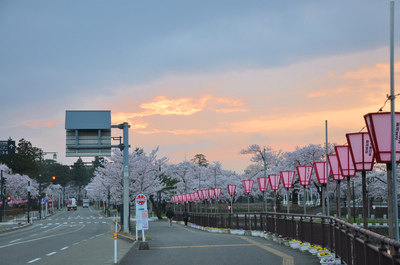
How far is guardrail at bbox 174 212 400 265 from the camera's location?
7.38m

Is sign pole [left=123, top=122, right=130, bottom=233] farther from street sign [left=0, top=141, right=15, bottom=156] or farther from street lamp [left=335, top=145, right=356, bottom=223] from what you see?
street lamp [left=335, top=145, right=356, bottom=223]

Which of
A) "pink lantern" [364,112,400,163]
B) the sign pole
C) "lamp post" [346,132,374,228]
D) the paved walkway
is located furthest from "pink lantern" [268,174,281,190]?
"pink lantern" [364,112,400,163]

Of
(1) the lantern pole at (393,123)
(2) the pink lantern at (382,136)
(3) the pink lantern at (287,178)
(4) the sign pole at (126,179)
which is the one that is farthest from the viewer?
(4) the sign pole at (126,179)

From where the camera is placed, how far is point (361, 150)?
43.5 feet

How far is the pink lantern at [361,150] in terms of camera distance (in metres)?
13.1

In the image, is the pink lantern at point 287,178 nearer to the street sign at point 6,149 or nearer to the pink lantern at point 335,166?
the pink lantern at point 335,166

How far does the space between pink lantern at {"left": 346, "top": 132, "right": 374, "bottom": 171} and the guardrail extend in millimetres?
1664

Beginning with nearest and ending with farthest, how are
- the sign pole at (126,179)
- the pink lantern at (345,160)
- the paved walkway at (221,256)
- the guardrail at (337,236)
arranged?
1. the guardrail at (337,236)
2. the paved walkway at (221,256)
3. the pink lantern at (345,160)
4. the sign pole at (126,179)

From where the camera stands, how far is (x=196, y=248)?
20875mm

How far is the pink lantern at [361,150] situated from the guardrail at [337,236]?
1664 mm

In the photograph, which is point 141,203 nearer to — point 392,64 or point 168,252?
point 168,252

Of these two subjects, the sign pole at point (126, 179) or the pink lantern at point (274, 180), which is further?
the pink lantern at point (274, 180)

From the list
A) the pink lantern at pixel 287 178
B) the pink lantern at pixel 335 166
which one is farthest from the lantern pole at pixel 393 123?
the pink lantern at pixel 287 178

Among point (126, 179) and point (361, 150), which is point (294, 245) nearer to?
point (361, 150)
